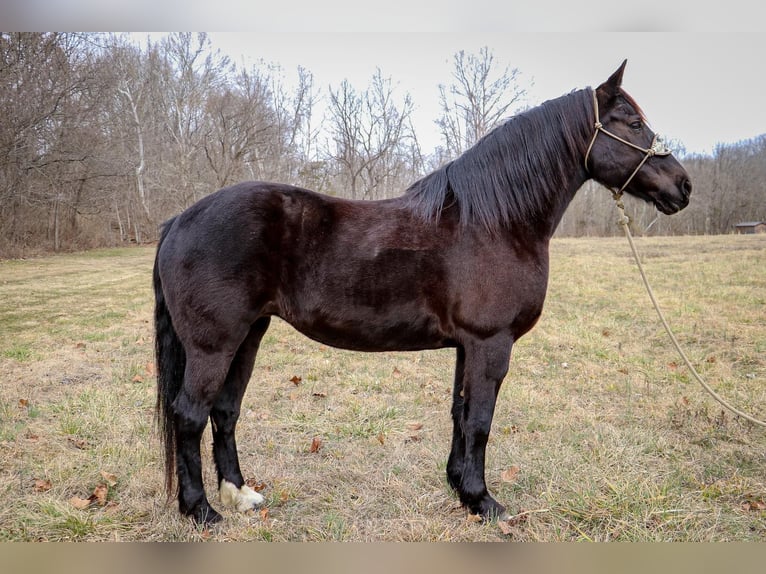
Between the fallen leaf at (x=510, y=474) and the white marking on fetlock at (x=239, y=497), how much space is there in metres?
1.48

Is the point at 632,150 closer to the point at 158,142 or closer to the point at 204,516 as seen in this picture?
the point at 204,516

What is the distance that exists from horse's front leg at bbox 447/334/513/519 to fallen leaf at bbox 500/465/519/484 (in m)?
0.34

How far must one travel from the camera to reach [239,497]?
7.78ft

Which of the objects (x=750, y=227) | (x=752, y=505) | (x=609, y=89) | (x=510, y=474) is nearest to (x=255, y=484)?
(x=510, y=474)

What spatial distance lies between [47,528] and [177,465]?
0.69 meters

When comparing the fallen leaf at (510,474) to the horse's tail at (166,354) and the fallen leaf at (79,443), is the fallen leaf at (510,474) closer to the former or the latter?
the horse's tail at (166,354)

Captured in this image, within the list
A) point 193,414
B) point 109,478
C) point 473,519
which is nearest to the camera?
point 193,414

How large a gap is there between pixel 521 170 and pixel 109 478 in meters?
3.09

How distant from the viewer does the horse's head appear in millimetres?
2260

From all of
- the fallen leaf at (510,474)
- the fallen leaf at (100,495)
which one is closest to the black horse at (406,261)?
the fallen leaf at (510,474)

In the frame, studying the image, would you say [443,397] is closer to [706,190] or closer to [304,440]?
[304,440]

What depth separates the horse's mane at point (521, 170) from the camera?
228 cm

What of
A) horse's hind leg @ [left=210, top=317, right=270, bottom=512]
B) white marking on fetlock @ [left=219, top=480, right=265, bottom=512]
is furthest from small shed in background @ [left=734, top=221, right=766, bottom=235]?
white marking on fetlock @ [left=219, top=480, right=265, bottom=512]
